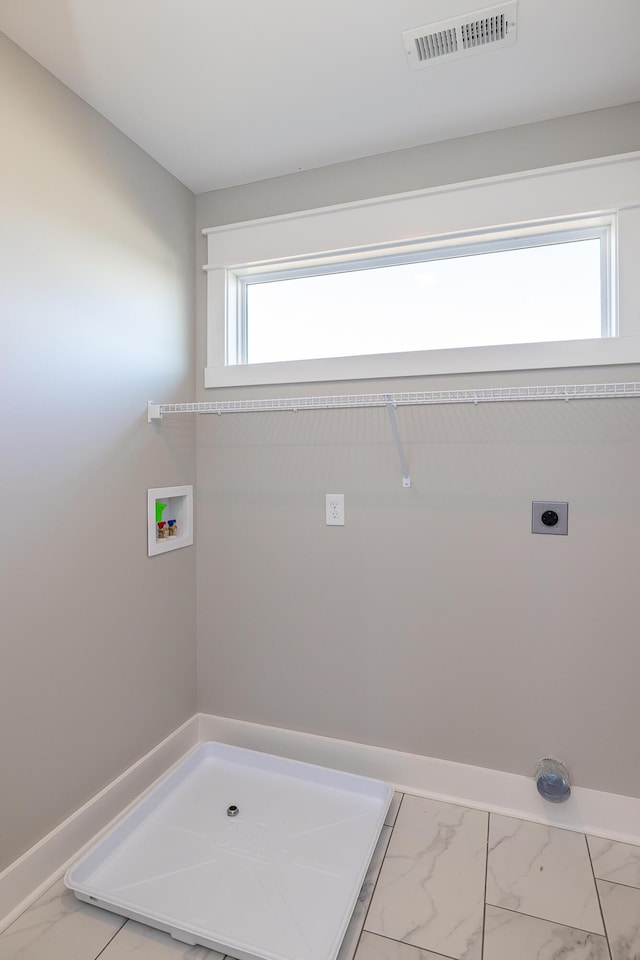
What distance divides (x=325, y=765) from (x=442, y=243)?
201 cm

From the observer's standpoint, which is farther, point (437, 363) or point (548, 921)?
point (437, 363)

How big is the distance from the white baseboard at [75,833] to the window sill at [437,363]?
4.79 feet

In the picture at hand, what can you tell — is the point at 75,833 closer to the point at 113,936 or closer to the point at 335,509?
the point at 113,936

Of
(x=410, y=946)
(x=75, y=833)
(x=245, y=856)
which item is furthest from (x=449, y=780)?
(x=75, y=833)

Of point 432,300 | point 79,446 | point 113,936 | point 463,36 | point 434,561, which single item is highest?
point 463,36

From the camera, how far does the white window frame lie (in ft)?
5.39

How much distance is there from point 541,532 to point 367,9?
1.55 meters

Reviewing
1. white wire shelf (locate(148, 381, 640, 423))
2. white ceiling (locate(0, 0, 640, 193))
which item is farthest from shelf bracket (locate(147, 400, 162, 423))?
white ceiling (locate(0, 0, 640, 193))

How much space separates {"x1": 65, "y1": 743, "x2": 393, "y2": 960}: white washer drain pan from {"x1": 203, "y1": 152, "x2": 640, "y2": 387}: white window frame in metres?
1.51

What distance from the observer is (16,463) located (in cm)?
139

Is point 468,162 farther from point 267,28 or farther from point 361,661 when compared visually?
point 361,661

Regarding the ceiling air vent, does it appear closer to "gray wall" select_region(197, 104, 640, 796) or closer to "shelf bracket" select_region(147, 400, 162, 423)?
"gray wall" select_region(197, 104, 640, 796)

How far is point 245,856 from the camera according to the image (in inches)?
61.2

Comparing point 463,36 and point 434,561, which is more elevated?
point 463,36
